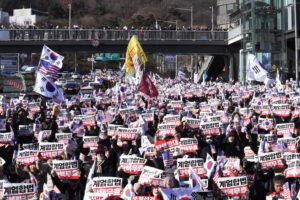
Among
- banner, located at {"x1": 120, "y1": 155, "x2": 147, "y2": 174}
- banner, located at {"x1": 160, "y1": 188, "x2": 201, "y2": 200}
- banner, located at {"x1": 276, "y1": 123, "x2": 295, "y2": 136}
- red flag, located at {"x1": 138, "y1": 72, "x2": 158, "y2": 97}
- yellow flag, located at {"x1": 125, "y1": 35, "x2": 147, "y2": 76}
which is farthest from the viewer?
yellow flag, located at {"x1": 125, "y1": 35, "x2": 147, "y2": 76}

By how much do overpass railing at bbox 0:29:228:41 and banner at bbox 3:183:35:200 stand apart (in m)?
50.8

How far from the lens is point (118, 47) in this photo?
59594mm

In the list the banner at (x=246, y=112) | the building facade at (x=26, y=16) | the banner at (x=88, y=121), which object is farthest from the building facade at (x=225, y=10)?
the banner at (x=88, y=121)

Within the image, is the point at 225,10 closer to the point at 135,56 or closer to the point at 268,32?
the point at 268,32

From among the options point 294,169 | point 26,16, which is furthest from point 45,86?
point 26,16

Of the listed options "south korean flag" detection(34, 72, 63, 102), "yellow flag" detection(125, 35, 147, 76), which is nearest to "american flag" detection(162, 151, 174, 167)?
"south korean flag" detection(34, 72, 63, 102)

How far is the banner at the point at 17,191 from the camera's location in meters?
7.62

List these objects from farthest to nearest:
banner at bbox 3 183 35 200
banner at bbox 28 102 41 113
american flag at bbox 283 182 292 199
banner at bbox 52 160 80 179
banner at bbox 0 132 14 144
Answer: banner at bbox 28 102 41 113 < banner at bbox 0 132 14 144 < banner at bbox 52 160 80 179 < american flag at bbox 283 182 292 199 < banner at bbox 3 183 35 200

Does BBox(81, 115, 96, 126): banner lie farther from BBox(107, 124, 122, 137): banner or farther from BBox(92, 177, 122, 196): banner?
BBox(92, 177, 122, 196): banner

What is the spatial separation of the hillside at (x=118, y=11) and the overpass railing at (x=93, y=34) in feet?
223

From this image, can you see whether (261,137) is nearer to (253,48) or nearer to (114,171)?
(114,171)

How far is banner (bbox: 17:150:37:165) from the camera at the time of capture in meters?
10.6

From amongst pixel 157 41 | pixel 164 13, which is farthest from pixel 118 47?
pixel 164 13

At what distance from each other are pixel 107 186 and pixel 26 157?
3.07 m
